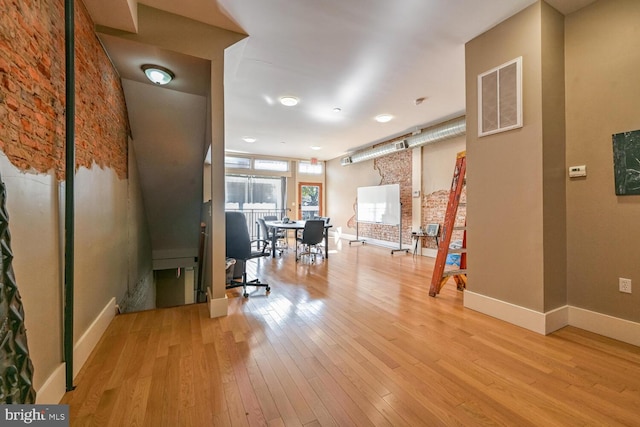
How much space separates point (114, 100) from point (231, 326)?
2.65m

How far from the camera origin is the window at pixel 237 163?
26.6ft

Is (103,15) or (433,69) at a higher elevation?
(433,69)

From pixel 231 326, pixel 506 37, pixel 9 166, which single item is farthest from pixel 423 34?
pixel 231 326

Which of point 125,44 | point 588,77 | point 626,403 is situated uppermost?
point 125,44

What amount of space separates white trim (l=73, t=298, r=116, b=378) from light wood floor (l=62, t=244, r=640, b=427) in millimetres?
56

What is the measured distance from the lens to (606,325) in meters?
2.19

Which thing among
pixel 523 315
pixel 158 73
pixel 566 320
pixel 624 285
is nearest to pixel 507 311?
pixel 523 315

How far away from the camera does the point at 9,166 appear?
45.6 inches

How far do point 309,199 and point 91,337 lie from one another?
7790 mm

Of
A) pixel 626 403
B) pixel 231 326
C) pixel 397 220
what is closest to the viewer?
pixel 626 403

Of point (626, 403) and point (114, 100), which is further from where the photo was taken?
point (114, 100)

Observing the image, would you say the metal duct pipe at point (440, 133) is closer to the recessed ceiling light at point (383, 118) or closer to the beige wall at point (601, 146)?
the recessed ceiling light at point (383, 118)

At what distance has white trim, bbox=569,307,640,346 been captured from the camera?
205cm

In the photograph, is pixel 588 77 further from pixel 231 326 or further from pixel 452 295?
pixel 231 326
